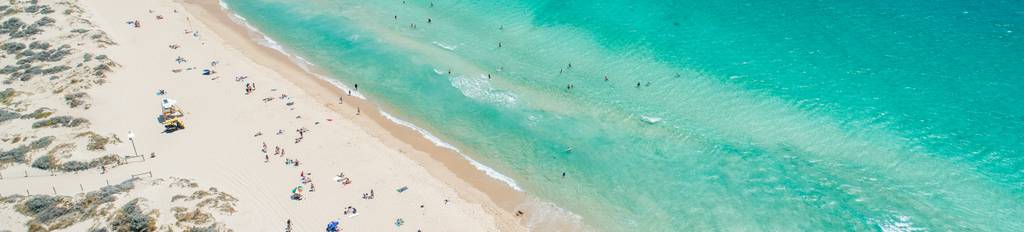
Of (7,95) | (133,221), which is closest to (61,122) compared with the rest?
(7,95)

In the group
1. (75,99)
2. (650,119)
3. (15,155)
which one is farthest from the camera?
(650,119)

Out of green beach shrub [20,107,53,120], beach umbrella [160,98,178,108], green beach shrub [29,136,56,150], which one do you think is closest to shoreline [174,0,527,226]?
beach umbrella [160,98,178,108]

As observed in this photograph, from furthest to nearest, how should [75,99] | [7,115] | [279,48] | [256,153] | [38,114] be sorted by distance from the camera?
[279,48] < [75,99] < [38,114] < [7,115] < [256,153]

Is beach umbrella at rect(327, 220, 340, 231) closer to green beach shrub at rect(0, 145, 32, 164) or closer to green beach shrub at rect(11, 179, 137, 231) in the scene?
green beach shrub at rect(11, 179, 137, 231)

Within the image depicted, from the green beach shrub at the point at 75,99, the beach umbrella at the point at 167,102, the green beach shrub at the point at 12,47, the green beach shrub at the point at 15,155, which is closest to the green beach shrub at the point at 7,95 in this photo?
the green beach shrub at the point at 75,99

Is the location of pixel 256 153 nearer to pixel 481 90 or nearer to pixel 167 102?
pixel 167 102
